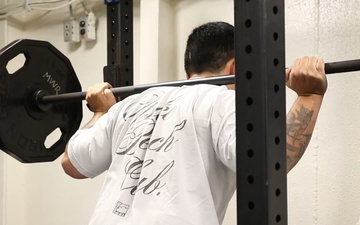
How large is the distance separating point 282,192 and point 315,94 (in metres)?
0.32

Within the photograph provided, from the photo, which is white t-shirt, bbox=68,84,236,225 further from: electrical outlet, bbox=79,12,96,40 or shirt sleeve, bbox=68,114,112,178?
electrical outlet, bbox=79,12,96,40

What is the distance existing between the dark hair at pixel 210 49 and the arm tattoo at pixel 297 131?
0.37 meters

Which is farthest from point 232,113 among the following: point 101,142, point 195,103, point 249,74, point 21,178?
point 21,178

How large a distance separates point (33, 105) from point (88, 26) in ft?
2.36

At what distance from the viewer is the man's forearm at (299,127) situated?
1073 millimetres

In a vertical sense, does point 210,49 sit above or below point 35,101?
above

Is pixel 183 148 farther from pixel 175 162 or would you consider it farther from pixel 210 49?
pixel 210 49

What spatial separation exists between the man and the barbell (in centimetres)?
52

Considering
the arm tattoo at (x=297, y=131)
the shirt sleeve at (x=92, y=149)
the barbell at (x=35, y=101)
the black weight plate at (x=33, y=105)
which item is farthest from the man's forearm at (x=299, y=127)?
the black weight plate at (x=33, y=105)

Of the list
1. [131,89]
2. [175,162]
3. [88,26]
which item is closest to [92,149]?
[131,89]

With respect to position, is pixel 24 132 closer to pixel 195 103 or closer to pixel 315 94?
pixel 195 103

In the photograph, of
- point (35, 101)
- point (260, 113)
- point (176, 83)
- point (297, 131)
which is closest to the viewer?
point (260, 113)

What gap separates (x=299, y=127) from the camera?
108 cm

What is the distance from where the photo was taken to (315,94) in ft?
3.59
